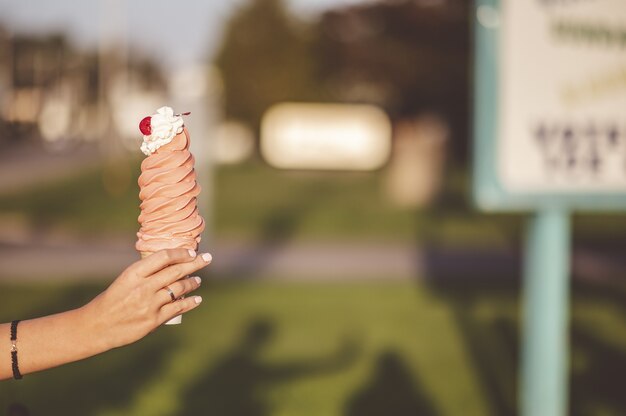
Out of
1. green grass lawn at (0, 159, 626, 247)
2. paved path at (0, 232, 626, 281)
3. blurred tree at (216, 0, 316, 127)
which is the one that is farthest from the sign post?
blurred tree at (216, 0, 316, 127)

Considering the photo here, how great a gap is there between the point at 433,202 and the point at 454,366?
48.3ft

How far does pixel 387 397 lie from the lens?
5926 mm

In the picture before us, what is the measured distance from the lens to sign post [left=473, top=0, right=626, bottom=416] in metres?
3.90

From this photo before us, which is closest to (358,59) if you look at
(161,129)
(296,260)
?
(296,260)

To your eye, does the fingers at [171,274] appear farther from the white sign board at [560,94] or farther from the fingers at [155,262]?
the white sign board at [560,94]

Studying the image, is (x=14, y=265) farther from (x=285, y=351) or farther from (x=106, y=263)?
(x=285, y=351)

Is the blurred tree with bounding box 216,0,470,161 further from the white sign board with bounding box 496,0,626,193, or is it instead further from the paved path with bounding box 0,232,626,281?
the white sign board with bounding box 496,0,626,193

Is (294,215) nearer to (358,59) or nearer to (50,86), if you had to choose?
(50,86)

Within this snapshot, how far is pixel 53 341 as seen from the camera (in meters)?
2.07

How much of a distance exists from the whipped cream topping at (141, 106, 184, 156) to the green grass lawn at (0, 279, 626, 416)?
2.82 m

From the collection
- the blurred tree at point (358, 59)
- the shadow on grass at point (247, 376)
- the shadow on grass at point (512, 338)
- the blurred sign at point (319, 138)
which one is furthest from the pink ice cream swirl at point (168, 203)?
the blurred tree at point (358, 59)

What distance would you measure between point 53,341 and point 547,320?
2.75 meters

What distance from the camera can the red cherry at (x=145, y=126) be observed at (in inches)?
83.9

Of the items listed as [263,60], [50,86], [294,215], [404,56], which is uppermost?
[263,60]
